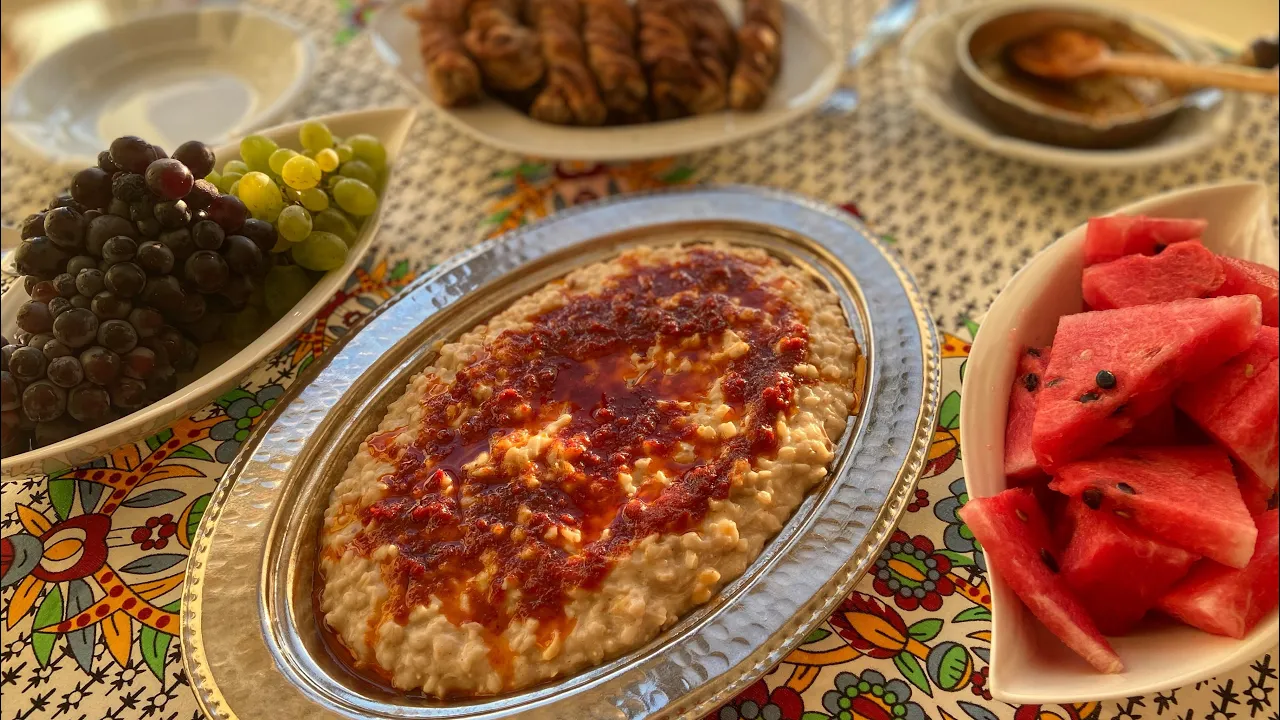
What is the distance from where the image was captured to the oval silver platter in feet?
4.17

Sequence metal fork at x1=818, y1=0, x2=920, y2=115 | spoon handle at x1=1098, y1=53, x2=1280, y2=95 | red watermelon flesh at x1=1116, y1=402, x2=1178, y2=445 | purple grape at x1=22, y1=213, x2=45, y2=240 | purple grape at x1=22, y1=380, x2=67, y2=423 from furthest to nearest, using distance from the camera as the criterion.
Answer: metal fork at x1=818, y1=0, x2=920, y2=115
spoon handle at x1=1098, y1=53, x2=1280, y2=95
purple grape at x1=22, y1=213, x2=45, y2=240
purple grape at x1=22, y1=380, x2=67, y2=423
red watermelon flesh at x1=1116, y1=402, x2=1178, y2=445

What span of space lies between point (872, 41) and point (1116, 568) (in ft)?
6.97

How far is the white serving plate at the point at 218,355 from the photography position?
149 centimetres

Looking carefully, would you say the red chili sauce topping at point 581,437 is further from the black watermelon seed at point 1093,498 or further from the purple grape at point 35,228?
the purple grape at point 35,228

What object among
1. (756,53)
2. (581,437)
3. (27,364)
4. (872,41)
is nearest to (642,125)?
(756,53)

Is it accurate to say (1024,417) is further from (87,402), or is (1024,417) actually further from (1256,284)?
(87,402)

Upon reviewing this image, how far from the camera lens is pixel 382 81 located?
2.80m

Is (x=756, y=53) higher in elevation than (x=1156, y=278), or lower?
higher

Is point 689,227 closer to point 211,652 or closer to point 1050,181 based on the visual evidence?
point 1050,181

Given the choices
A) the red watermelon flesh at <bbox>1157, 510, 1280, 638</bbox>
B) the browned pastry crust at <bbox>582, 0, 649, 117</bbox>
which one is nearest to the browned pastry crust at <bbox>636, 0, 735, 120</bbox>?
the browned pastry crust at <bbox>582, 0, 649, 117</bbox>

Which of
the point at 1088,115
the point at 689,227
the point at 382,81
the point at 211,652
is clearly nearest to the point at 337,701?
the point at 211,652

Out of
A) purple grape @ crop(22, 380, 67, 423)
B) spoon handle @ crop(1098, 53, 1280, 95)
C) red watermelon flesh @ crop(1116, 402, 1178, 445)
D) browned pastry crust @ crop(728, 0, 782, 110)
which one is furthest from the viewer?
browned pastry crust @ crop(728, 0, 782, 110)

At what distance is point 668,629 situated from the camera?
4.40 ft

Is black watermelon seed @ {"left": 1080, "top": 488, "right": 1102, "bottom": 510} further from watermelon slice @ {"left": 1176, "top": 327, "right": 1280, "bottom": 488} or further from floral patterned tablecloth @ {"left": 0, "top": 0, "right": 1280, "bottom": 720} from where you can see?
floral patterned tablecloth @ {"left": 0, "top": 0, "right": 1280, "bottom": 720}
